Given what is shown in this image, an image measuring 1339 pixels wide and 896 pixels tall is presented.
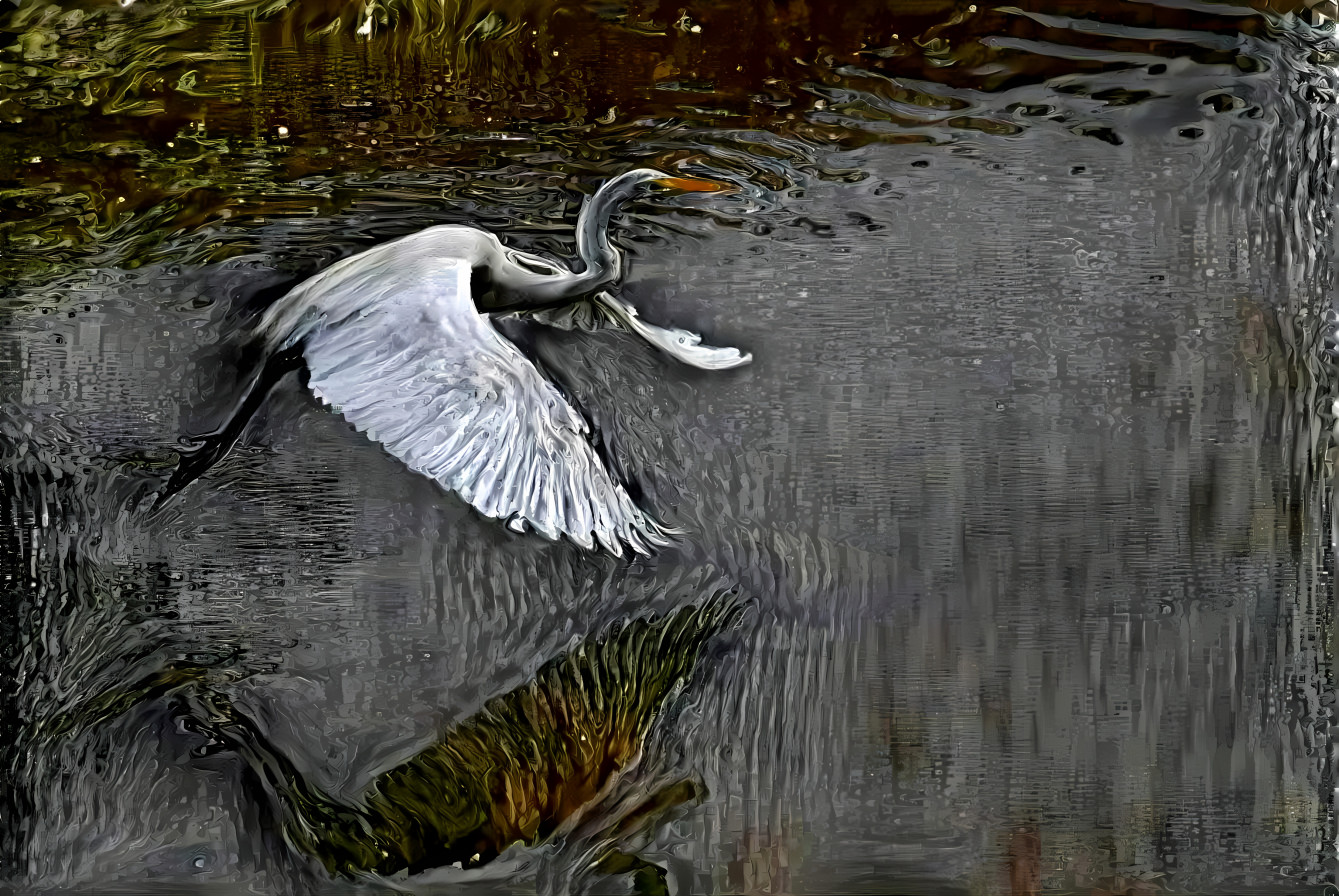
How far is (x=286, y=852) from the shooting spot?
0.89 metres

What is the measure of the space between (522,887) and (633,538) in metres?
0.33

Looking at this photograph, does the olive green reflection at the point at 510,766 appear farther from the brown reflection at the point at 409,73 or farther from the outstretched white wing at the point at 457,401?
the brown reflection at the point at 409,73

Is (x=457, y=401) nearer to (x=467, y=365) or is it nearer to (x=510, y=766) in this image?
(x=467, y=365)

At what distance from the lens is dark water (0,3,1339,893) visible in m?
0.90

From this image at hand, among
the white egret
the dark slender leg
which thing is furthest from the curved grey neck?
the dark slender leg

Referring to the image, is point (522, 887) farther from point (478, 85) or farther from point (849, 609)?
point (478, 85)

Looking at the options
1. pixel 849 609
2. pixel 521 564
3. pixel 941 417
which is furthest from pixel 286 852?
pixel 941 417

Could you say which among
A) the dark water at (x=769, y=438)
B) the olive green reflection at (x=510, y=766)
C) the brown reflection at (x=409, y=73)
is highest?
the brown reflection at (x=409, y=73)

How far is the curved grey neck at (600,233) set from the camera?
88 cm

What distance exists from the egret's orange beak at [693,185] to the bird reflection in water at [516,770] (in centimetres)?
37

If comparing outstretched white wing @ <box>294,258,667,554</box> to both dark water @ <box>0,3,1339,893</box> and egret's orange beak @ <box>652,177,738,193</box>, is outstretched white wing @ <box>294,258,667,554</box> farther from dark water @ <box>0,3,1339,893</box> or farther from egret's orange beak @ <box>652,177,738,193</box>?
egret's orange beak @ <box>652,177,738,193</box>

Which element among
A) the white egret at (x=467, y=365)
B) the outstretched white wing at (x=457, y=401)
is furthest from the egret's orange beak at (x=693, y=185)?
the outstretched white wing at (x=457, y=401)

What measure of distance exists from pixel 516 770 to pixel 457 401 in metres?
0.34

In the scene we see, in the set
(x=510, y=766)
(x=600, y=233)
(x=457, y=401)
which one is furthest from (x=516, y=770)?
(x=600, y=233)
